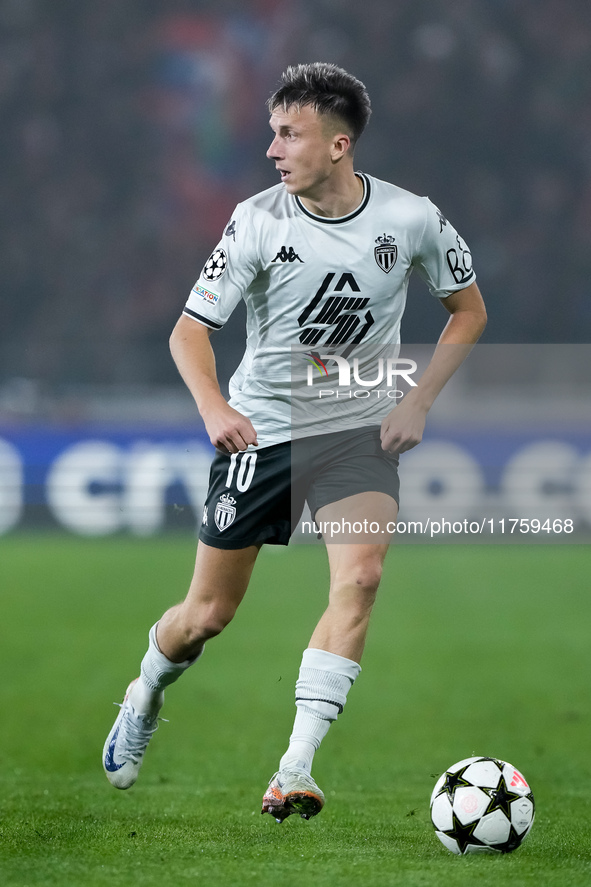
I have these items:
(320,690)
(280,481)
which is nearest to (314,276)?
(280,481)

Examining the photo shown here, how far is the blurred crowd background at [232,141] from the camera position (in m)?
20.2

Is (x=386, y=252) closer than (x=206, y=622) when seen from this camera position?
Yes

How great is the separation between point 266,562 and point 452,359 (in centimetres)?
1100

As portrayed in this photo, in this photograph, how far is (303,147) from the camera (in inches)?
159

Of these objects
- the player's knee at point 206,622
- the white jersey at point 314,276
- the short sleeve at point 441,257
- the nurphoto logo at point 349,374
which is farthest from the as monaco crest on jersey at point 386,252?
the player's knee at point 206,622

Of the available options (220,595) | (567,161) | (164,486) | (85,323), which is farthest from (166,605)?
(567,161)

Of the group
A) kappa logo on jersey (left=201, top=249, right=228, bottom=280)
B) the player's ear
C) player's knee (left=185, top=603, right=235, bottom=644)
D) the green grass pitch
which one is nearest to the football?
the green grass pitch

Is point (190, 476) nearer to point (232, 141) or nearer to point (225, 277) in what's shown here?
point (232, 141)

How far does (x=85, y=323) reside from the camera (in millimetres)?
20094

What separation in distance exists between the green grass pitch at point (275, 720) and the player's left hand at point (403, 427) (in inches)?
49.8

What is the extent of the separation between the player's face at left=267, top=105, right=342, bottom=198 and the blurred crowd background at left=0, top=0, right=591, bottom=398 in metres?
14.9

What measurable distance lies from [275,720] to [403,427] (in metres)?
3.91

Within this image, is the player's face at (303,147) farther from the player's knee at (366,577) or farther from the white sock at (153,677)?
the white sock at (153,677)

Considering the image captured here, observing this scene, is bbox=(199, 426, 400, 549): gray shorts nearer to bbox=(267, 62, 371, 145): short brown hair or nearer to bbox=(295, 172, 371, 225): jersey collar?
bbox=(295, 172, 371, 225): jersey collar
